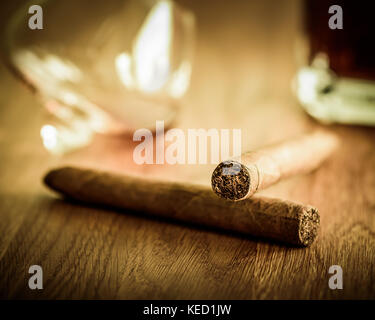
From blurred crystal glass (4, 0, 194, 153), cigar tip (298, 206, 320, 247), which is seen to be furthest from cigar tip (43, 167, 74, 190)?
cigar tip (298, 206, 320, 247)

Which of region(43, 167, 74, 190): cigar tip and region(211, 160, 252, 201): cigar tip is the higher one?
region(43, 167, 74, 190): cigar tip

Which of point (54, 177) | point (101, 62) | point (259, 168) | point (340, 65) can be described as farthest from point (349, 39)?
point (54, 177)

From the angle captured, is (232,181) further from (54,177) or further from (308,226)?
(54,177)

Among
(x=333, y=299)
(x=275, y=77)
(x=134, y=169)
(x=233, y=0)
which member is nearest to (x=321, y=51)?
(x=275, y=77)

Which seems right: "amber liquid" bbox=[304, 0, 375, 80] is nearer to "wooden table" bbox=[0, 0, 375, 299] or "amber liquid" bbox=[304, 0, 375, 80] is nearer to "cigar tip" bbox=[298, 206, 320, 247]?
"wooden table" bbox=[0, 0, 375, 299]

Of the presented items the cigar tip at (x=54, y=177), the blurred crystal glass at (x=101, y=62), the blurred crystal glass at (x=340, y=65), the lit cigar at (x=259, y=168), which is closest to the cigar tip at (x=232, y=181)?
the lit cigar at (x=259, y=168)
